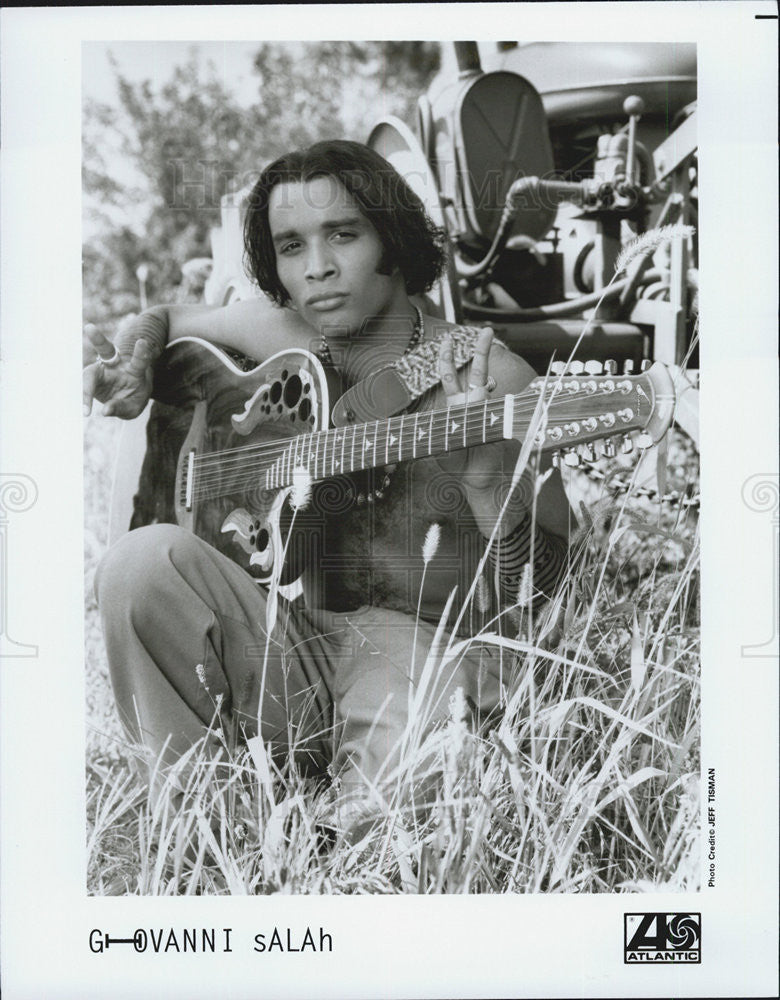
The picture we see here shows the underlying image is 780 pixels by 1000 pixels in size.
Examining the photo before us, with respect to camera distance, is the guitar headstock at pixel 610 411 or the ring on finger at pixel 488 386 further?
the ring on finger at pixel 488 386

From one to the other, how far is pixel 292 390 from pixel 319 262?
0.33 meters

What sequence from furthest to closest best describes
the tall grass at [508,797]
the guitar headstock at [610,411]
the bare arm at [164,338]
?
1. the bare arm at [164,338]
2. the tall grass at [508,797]
3. the guitar headstock at [610,411]

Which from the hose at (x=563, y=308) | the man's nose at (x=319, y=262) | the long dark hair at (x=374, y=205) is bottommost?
the hose at (x=563, y=308)

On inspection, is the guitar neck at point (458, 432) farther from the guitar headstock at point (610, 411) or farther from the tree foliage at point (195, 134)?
the tree foliage at point (195, 134)

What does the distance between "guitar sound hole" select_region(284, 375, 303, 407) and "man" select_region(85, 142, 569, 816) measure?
0.28 ft

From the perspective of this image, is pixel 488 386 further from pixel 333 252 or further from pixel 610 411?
pixel 333 252

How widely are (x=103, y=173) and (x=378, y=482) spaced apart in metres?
1.04

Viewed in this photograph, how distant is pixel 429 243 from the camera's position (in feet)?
8.65

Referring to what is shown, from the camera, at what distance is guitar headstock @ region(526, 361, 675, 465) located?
243 cm

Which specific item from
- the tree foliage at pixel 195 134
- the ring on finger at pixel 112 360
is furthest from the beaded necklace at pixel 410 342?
the ring on finger at pixel 112 360

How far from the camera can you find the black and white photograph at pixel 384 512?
256 centimetres

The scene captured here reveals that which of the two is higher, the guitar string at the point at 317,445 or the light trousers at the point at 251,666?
the guitar string at the point at 317,445

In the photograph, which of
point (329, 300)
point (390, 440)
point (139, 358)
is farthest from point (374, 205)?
point (139, 358)

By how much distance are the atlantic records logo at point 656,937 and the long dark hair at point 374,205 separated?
5.45 ft
